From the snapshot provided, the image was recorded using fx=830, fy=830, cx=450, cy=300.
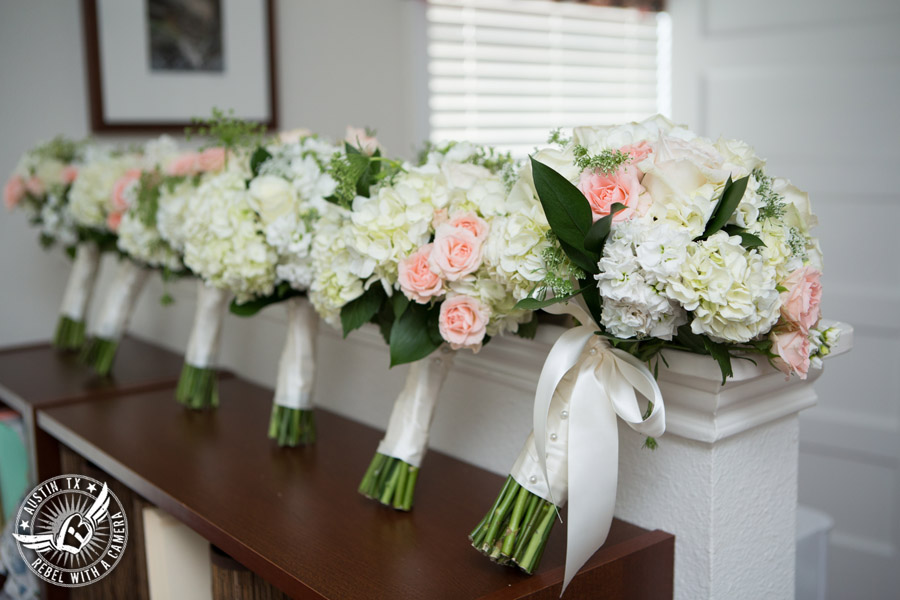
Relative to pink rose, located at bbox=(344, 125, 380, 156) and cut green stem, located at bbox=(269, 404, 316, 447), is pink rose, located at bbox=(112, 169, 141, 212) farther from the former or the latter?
pink rose, located at bbox=(344, 125, 380, 156)

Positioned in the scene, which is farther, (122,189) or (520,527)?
(122,189)

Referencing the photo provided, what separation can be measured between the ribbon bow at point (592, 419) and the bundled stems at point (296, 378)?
0.60m

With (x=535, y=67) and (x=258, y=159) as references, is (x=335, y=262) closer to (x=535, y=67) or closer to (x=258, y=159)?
(x=258, y=159)

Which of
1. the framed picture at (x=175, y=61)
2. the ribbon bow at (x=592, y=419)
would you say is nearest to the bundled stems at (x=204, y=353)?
the ribbon bow at (x=592, y=419)

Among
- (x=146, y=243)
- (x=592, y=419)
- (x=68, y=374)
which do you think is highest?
(x=146, y=243)

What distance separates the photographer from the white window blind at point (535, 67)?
119 inches

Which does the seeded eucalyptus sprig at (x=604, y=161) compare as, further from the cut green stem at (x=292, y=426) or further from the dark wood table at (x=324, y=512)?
the cut green stem at (x=292, y=426)

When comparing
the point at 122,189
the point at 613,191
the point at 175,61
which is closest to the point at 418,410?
the point at 613,191

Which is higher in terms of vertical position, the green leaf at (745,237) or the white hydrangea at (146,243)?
the green leaf at (745,237)

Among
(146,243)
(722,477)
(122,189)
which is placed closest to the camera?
(722,477)

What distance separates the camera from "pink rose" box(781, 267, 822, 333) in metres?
0.78

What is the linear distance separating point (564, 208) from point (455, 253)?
0.47ft

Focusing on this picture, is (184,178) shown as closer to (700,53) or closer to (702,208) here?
(702,208)

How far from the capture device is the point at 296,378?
4.46 feet
